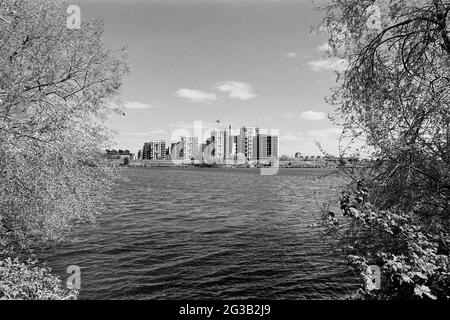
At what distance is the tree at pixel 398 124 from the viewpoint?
780cm

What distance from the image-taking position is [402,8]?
912 centimetres

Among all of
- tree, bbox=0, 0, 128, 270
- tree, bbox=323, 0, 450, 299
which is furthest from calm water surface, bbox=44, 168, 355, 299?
tree, bbox=0, 0, 128, 270

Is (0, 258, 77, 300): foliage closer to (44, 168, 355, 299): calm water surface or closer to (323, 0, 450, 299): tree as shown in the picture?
(44, 168, 355, 299): calm water surface

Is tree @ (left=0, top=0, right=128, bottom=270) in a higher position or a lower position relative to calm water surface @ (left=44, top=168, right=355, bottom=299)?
higher

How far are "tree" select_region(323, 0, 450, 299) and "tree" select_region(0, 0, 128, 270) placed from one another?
11.2 m

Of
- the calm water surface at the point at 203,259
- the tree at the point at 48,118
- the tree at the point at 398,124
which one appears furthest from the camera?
the calm water surface at the point at 203,259

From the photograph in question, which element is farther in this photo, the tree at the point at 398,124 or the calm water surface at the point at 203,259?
the calm water surface at the point at 203,259

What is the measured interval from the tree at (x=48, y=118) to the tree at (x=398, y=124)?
36.7 feet

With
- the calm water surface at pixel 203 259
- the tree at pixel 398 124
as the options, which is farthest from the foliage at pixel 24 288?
the tree at pixel 398 124

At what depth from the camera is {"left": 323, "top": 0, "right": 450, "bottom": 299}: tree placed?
780 centimetres

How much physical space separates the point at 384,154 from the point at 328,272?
13.6 meters

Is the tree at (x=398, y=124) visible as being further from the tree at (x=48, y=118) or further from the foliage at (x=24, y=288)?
the tree at (x=48, y=118)

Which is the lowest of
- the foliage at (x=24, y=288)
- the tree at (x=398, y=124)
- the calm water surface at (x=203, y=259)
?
the calm water surface at (x=203, y=259)

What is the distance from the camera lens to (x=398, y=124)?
8.83 metres
